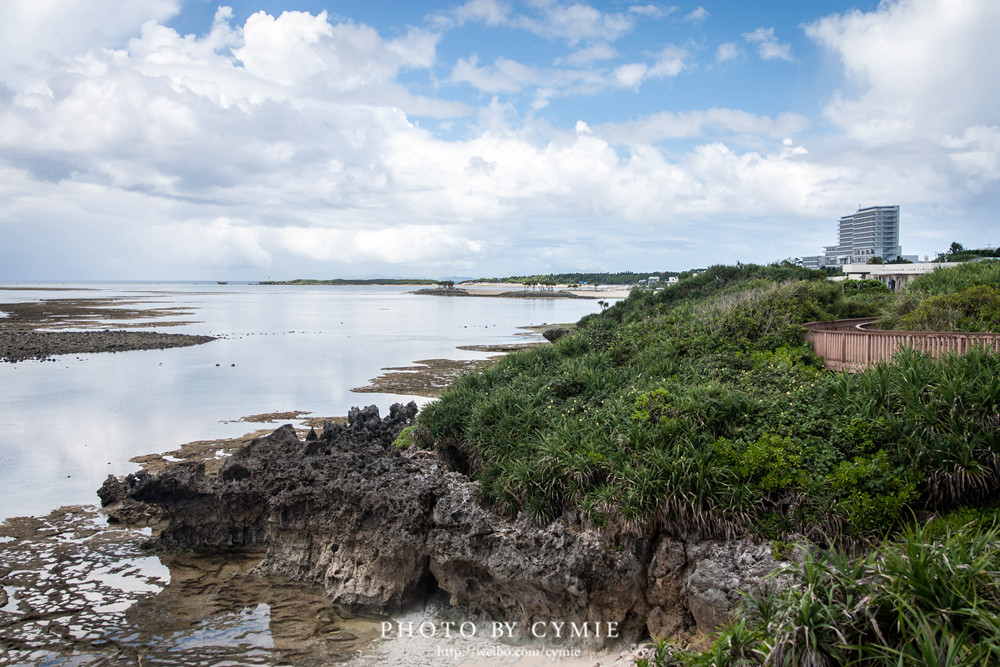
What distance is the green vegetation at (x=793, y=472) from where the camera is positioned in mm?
5152

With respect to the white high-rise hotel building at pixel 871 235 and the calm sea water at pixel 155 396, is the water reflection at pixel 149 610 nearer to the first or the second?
the calm sea water at pixel 155 396

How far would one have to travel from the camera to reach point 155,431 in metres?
20.7

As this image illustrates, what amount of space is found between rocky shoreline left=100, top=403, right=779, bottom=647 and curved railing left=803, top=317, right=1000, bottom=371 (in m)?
5.46

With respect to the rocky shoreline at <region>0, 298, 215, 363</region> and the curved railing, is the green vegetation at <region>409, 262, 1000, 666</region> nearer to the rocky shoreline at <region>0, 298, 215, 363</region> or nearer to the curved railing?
the curved railing

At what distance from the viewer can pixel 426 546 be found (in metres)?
9.93

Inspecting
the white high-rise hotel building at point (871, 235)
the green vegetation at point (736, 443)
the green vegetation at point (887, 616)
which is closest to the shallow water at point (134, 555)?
the green vegetation at point (736, 443)

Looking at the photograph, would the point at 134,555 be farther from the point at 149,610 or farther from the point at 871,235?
the point at 871,235

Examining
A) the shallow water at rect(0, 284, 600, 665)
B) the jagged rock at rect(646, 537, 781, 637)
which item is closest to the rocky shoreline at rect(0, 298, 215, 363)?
the shallow water at rect(0, 284, 600, 665)

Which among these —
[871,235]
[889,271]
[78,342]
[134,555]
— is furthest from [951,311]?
[871,235]

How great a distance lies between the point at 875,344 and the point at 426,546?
858cm

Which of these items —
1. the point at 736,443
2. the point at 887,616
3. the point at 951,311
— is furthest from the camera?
the point at 951,311

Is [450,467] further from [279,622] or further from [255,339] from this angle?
[255,339]

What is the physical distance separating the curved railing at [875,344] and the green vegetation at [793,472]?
1.32 ft

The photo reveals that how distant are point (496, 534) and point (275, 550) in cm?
441
